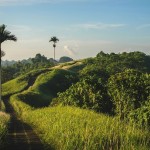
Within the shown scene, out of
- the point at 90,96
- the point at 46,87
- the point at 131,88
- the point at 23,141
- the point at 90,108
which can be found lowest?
the point at 46,87

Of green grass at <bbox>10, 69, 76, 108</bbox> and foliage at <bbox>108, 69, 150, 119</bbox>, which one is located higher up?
foliage at <bbox>108, 69, 150, 119</bbox>

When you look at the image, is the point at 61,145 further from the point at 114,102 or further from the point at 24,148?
the point at 114,102

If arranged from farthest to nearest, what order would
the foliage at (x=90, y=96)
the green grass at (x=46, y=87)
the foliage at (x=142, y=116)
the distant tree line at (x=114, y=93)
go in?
the green grass at (x=46, y=87) → the foliage at (x=90, y=96) → the distant tree line at (x=114, y=93) → the foliage at (x=142, y=116)

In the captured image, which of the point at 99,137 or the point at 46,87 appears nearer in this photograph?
the point at 99,137

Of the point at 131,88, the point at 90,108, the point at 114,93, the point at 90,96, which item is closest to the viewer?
the point at 131,88

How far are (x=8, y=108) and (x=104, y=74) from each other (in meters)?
43.0

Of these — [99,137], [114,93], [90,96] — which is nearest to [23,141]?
[99,137]

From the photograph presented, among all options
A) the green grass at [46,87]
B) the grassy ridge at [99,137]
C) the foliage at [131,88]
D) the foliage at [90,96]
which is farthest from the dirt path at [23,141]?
the green grass at [46,87]

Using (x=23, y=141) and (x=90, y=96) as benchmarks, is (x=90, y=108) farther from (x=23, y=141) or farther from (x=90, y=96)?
(x=23, y=141)

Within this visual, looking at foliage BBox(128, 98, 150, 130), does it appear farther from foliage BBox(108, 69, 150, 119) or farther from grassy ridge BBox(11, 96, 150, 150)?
foliage BBox(108, 69, 150, 119)

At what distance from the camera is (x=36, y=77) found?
100688 millimetres

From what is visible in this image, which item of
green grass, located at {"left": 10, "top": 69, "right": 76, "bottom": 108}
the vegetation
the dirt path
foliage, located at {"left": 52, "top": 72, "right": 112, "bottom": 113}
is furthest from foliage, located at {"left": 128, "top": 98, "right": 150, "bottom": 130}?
green grass, located at {"left": 10, "top": 69, "right": 76, "bottom": 108}

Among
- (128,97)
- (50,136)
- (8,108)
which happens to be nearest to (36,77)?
(8,108)

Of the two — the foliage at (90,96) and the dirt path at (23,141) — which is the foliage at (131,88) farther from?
the dirt path at (23,141)
